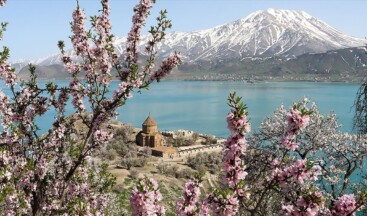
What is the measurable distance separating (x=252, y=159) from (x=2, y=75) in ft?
32.2

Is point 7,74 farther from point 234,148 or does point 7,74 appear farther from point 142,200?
point 234,148

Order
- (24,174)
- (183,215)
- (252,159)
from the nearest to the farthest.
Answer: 1. (183,215)
2. (24,174)
3. (252,159)

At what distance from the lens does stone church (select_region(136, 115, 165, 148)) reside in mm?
70125

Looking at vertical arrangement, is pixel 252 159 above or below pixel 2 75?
below

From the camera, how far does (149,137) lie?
70.8 m

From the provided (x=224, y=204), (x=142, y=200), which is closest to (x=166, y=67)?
(x=142, y=200)

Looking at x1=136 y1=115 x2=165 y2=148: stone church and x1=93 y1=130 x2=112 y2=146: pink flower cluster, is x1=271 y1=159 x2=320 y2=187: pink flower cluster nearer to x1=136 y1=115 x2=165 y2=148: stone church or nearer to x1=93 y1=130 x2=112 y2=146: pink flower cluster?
x1=93 y1=130 x2=112 y2=146: pink flower cluster

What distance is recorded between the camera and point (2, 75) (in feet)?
30.8

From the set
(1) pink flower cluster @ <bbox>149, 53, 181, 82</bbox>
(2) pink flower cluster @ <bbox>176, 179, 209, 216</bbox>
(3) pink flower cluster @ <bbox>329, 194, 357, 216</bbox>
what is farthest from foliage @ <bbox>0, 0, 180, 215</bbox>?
(3) pink flower cluster @ <bbox>329, 194, 357, 216</bbox>

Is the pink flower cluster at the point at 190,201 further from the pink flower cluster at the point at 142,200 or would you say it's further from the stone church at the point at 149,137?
the stone church at the point at 149,137

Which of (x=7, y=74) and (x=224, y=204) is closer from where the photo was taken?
(x=224, y=204)

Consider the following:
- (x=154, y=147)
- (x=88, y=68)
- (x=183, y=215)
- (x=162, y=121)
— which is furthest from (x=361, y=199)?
(x=162, y=121)

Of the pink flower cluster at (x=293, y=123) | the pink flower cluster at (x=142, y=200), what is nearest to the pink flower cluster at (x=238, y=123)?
the pink flower cluster at (x=293, y=123)

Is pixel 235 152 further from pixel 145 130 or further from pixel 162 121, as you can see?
pixel 162 121
